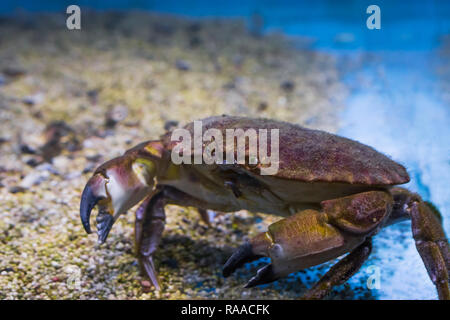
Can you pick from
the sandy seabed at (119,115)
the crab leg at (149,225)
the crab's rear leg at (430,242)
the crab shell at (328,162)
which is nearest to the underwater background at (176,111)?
the sandy seabed at (119,115)

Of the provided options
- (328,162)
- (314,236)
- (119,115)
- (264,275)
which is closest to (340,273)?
(314,236)

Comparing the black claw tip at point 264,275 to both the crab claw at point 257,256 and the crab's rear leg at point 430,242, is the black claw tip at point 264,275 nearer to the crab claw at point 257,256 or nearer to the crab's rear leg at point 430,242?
the crab claw at point 257,256

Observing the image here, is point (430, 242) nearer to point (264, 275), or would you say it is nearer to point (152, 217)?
point (264, 275)

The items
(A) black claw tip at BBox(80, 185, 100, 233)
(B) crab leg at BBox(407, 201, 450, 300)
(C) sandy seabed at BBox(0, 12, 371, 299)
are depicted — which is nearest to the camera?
(B) crab leg at BBox(407, 201, 450, 300)

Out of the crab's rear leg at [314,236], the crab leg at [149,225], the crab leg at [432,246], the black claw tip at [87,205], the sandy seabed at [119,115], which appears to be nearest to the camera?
the crab's rear leg at [314,236]

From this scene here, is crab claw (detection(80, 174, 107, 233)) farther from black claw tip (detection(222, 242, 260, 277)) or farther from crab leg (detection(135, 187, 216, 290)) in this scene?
black claw tip (detection(222, 242, 260, 277))

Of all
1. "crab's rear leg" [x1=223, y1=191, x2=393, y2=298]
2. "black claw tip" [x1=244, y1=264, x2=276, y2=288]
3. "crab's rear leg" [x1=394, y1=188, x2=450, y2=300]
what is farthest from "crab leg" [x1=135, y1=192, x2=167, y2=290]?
"crab's rear leg" [x1=394, y1=188, x2=450, y2=300]
